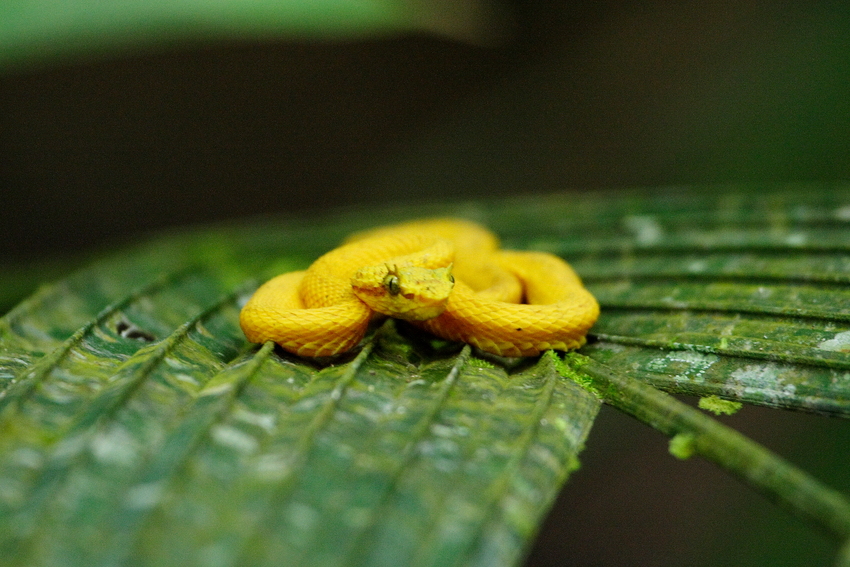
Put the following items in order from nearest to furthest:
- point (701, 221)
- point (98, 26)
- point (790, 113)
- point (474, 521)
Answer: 1. point (474, 521)
2. point (98, 26)
3. point (701, 221)
4. point (790, 113)

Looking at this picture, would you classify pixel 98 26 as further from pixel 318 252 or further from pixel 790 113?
pixel 790 113

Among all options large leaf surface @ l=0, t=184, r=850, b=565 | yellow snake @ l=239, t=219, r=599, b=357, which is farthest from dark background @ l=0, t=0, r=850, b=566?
yellow snake @ l=239, t=219, r=599, b=357

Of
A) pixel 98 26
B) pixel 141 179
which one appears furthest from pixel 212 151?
pixel 98 26

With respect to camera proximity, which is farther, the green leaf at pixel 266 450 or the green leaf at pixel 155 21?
the green leaf at pixel 155 21

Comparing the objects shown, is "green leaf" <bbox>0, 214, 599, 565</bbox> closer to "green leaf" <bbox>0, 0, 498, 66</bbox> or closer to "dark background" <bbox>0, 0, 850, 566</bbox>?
"green leaf" <bbox>0, 0, 498, 66</bbox>

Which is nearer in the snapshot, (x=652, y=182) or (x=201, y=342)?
(x=201, y=342)

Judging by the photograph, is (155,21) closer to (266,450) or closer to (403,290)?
(403,290)

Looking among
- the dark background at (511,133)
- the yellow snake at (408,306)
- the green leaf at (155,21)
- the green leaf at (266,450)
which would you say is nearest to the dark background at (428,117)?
the dark background at (511,133)

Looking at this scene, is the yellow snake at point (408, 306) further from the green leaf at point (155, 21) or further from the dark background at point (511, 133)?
the dark background at point (511, 133)
